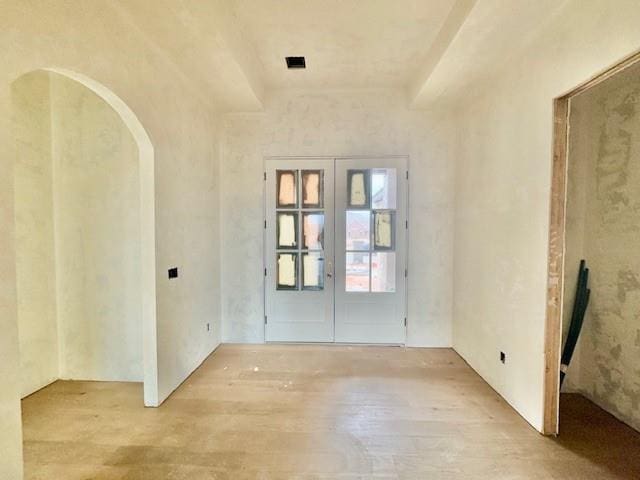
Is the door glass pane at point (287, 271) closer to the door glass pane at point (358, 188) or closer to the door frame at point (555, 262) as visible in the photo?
the door glass pane at point (358, 188)

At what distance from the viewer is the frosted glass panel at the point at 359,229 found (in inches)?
A: 152

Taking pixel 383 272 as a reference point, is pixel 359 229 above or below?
above

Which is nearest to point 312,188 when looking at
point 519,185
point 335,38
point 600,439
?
point 335,38

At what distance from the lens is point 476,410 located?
250cm

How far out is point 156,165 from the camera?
98.0 inches

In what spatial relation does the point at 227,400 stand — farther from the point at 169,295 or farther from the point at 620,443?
the point at 620,443

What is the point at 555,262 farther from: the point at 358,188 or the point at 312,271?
the point at 312,271

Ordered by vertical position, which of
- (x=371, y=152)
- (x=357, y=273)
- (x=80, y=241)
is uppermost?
(x=371, y=152)

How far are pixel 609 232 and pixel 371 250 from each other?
7.20 ft

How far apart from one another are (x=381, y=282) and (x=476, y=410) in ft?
5.57

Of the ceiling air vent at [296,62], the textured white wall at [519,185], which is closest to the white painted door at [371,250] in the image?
the textured white wall at [519,185]

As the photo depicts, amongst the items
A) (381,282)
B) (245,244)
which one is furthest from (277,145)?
(381,282)

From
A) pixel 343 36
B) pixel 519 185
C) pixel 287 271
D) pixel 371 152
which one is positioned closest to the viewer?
pixel 519 185

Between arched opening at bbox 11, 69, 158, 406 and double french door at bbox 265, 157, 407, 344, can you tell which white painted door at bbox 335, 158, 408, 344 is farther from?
arched opening at bbox 11, 69, 158, 406
